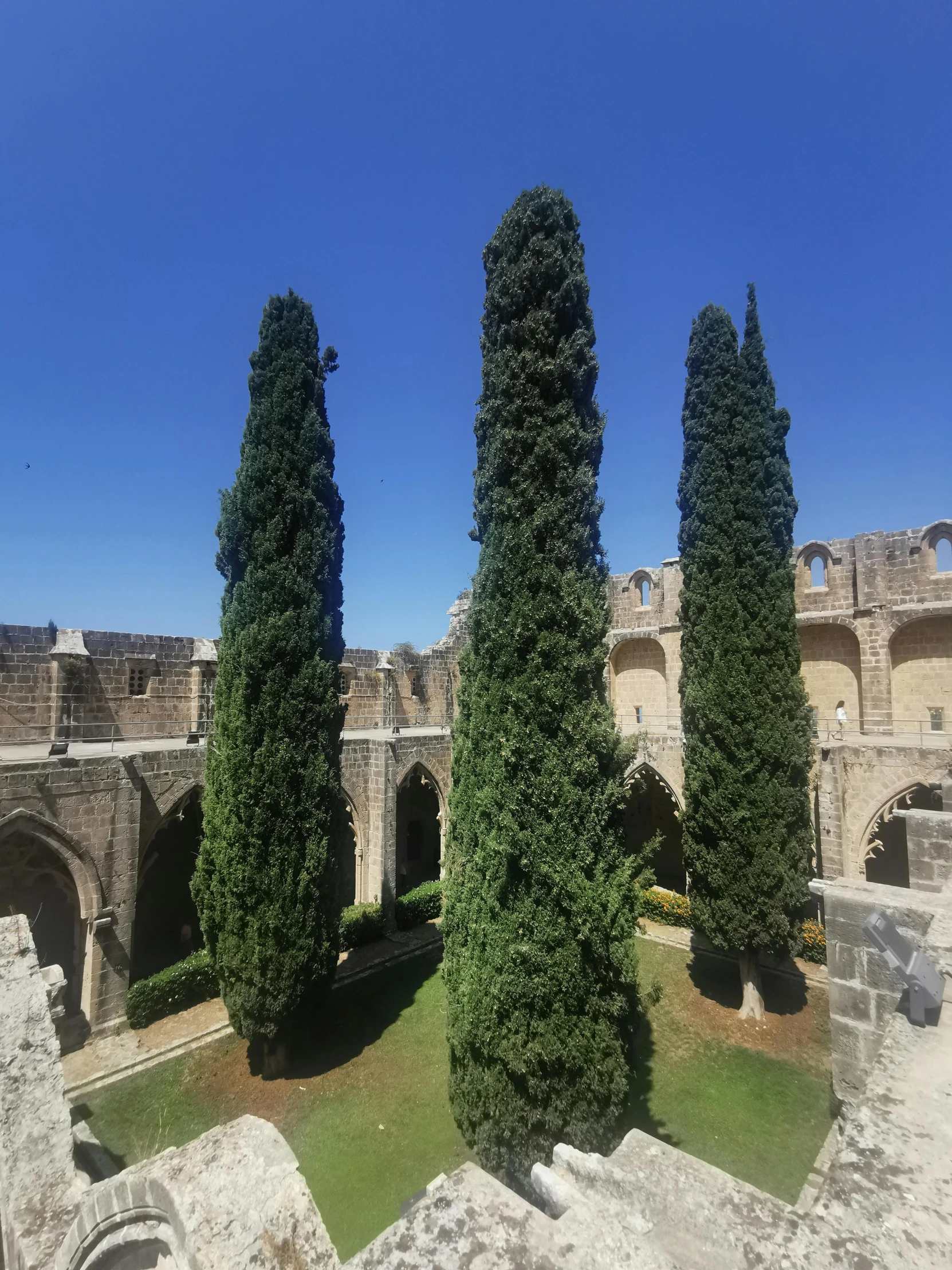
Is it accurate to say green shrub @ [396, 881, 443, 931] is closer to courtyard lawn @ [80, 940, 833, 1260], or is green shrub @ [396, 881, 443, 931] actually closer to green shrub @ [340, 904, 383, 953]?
green shrub @ [340, 904, 383, 953]

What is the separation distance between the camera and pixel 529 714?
252 inches

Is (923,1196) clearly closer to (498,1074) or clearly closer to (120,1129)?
(498,1074)

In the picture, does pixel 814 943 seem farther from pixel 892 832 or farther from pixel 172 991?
pixel 172 991

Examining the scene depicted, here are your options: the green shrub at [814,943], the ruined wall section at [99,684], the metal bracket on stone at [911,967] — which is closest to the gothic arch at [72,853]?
the ruined wall section at [99,684]

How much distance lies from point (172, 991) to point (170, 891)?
16.8 feet

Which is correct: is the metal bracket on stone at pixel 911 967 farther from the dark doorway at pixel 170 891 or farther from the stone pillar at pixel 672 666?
the stone pillar at pixel 672 666

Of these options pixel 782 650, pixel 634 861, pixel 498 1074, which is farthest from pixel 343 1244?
pixel 782 650

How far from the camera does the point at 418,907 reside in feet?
46.4

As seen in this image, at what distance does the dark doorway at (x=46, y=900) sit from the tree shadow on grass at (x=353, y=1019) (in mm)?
3786

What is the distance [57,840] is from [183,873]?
6362mm

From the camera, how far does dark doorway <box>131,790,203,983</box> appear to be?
14.5 m

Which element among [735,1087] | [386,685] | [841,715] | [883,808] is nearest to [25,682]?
[386,685]

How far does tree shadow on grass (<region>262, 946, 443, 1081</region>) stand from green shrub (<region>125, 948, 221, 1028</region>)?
1.72m

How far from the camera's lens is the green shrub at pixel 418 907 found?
13.9 metres
